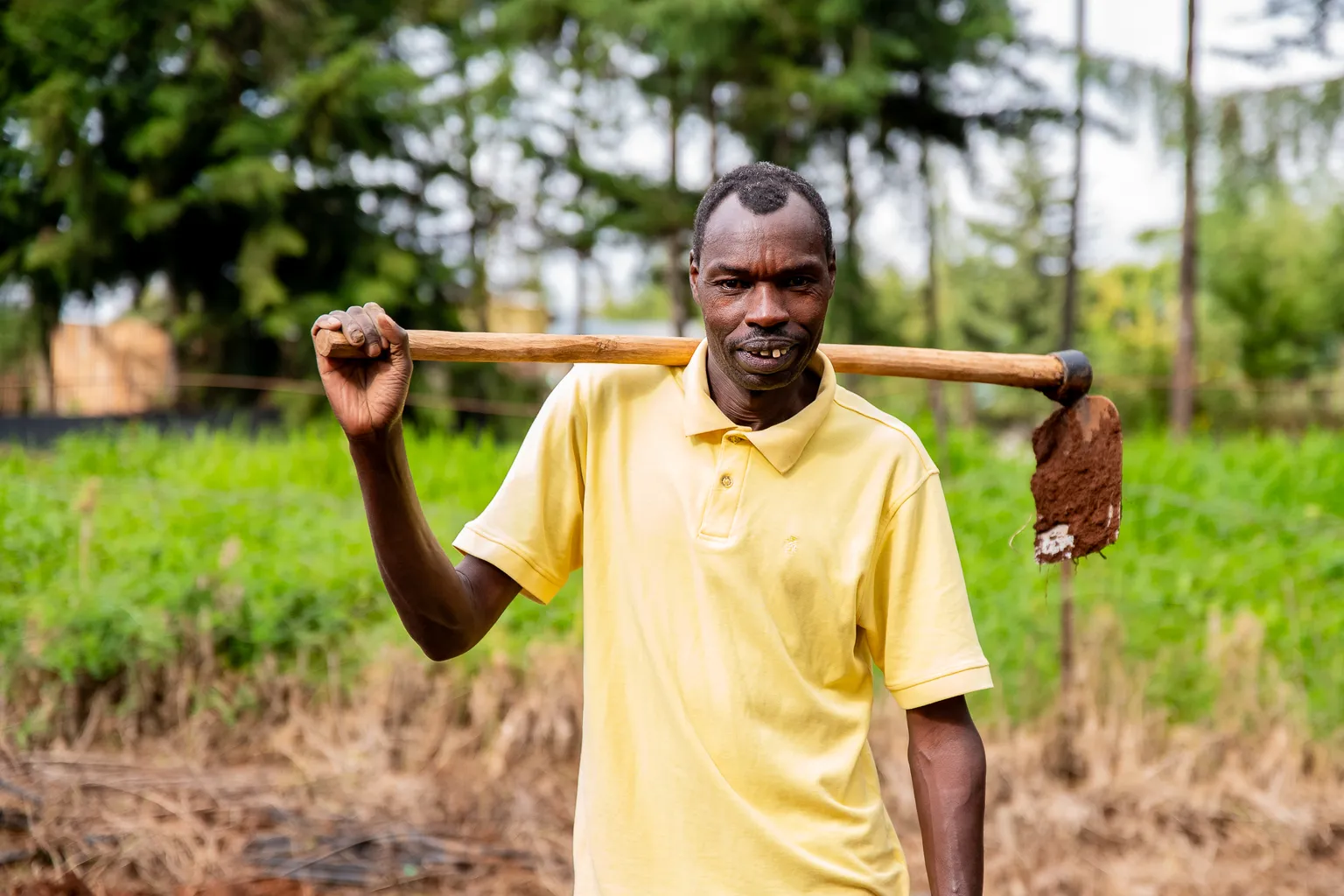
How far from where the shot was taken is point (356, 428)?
1378 millimetres

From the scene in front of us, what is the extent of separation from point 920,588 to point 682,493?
355 millimetres

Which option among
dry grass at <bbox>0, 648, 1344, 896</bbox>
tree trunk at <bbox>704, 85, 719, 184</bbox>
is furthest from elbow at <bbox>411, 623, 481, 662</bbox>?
tree trunk at <bbox>704, 85, 719, 184</bbox>

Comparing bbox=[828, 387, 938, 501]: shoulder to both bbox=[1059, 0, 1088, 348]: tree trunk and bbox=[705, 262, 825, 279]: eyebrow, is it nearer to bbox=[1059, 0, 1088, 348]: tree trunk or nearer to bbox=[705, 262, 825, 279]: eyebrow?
bbox=[705, 262, 825, 279]: eyebrow

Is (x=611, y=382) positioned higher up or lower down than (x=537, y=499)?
higher up

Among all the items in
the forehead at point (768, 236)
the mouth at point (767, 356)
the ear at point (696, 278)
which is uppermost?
the forehead at point (768, 236)

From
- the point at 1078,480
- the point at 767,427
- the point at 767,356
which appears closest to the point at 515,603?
the point at 1078,480

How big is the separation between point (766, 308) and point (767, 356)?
0.22 feet

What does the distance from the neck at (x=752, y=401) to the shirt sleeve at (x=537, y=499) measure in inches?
7.6

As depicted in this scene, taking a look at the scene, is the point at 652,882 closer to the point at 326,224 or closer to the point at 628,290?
→ the point at 326,224

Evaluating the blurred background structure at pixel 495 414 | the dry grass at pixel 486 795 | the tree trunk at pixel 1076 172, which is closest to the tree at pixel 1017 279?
the blurred background structure at pixel 495 414

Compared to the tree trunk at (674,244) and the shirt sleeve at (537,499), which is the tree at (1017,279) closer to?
the tree trunk at (674,244)

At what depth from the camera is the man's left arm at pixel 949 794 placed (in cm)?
154

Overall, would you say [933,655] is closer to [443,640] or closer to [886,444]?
[886,444]

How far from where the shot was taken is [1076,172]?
36.7ft
